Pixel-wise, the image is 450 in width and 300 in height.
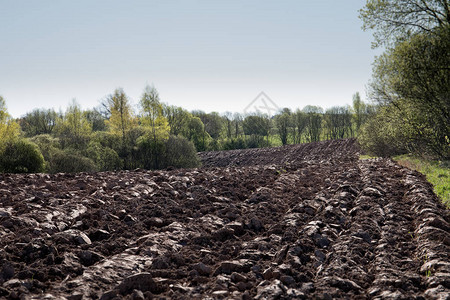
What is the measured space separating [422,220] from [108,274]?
23.5 feet

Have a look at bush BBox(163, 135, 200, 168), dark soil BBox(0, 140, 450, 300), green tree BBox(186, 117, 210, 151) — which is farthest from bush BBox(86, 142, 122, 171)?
green tree BBox(186, 117, 210, 151)

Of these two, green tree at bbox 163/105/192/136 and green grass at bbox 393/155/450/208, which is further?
green tree at bbox 163/105/192/136

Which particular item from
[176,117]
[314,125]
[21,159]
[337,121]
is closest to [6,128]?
[21,159]

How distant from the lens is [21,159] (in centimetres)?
2472

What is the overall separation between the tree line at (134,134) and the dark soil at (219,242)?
17.9m

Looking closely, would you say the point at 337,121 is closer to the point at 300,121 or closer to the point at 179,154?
the point at 300,121

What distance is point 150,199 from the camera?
965cm

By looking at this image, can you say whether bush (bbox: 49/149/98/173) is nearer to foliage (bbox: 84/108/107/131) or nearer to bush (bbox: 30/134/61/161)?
→ bush (bbox: 30/134/61/161)

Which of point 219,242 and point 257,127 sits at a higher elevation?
point 257,127

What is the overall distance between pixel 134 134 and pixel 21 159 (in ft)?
57.5

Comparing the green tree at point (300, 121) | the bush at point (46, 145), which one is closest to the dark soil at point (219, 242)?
the bush at point (46, 145)

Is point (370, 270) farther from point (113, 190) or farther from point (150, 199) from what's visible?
point (113, 190)

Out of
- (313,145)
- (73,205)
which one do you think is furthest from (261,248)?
(313,145)

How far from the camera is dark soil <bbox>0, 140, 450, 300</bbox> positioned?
14.8ft
